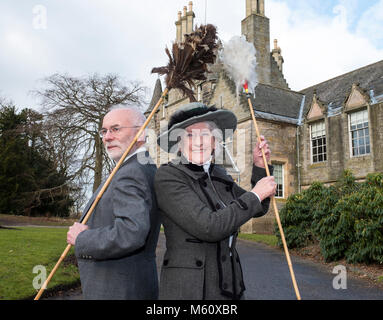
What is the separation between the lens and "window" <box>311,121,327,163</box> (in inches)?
734

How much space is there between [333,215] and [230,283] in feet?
25.4

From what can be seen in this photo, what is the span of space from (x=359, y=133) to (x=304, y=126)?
11.0 feet

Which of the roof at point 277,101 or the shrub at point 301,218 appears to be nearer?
the shrub at point 301,218

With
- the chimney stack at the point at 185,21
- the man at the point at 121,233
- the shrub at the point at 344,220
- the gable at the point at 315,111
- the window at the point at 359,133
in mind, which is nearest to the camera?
the man at the point at 121,233

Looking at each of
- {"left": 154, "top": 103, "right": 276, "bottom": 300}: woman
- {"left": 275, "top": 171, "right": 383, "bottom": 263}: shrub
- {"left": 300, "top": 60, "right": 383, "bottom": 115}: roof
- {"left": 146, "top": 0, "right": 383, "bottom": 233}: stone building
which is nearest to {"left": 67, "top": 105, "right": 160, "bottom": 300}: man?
{"left": 154, "top": 103, "right": 276, "bottom": 300}: woman

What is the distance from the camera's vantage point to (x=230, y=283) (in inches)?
82.5

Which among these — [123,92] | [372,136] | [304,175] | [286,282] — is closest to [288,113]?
[304,175]

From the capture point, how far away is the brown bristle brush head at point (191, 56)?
8.12ft

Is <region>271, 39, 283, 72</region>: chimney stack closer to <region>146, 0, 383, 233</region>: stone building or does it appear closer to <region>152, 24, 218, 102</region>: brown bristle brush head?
<region>146, 0, 383, 233</region>: stone building

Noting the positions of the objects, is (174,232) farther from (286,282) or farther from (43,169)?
(43,169)

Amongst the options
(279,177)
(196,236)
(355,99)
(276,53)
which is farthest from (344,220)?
(276,53)

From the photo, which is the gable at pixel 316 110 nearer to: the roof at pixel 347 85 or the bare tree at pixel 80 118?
the roof at pixel 347 85

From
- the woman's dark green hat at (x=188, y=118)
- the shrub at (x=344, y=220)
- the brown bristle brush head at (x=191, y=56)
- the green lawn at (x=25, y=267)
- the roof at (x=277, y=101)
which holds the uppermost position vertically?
the roof at (x=277, y=101)

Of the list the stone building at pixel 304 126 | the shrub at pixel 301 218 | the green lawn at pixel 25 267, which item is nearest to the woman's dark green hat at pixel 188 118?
the green lawn at pixel 25 267
